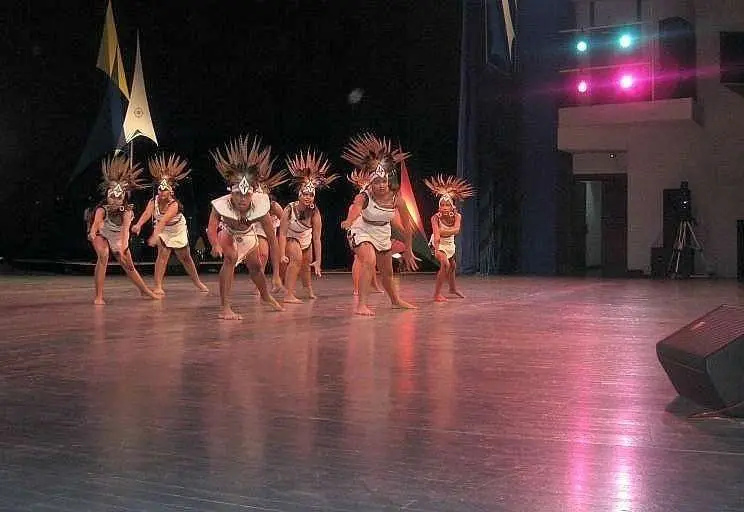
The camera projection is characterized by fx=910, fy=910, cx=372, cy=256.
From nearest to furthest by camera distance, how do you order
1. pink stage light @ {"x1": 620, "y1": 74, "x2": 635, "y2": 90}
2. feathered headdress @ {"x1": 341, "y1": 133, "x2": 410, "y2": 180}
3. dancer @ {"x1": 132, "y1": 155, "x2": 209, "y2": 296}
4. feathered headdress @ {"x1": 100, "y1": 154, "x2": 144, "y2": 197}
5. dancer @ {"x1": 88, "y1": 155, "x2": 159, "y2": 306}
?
feathered headdress @ {"x1": 341, "y1": 133, "x2": 410, "y2": 180}
dancer @ {"x1": 88, "y1": 155, "x2": 159, "y2": 306}
feathered headdress @ {"x1": 100, "y1": 154, "x2": 144, "y2": 197}
dancer @ {"x1": 132, "y1": 155, "x2": 209, "y2": 296}
pink stage light @ {"x1": 620, "y1": 74, "x2": 635, "y2": 90}

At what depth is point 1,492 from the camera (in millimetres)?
2305

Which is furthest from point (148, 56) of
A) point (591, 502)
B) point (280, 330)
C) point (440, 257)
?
point (591, 502)

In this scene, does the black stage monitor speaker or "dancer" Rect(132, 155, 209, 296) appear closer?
the black stage monitor speaker

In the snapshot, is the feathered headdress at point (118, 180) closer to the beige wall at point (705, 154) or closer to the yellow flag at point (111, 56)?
the yellow flag at point (111, 56)

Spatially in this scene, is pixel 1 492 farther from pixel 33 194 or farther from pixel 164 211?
pixel 33 194

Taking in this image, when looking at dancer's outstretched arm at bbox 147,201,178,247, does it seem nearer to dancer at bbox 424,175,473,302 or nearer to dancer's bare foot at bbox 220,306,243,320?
dancer's bare foot at bbox 220,306,243,320

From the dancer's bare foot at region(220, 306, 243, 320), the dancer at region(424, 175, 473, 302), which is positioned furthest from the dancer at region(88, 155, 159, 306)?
the dancer at region(424, 175, 473, 302)

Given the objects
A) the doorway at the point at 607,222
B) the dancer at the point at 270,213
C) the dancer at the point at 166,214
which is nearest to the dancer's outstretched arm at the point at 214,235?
the dancer at the point at 270,213

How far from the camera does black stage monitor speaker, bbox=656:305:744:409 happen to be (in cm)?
319

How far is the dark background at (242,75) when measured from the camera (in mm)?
15617

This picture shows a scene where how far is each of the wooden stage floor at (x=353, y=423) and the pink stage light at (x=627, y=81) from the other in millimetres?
11389

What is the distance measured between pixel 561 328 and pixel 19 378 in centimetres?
384

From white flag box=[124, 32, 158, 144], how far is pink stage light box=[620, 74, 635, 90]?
8.61 meters

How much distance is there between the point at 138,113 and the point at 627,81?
890cm
